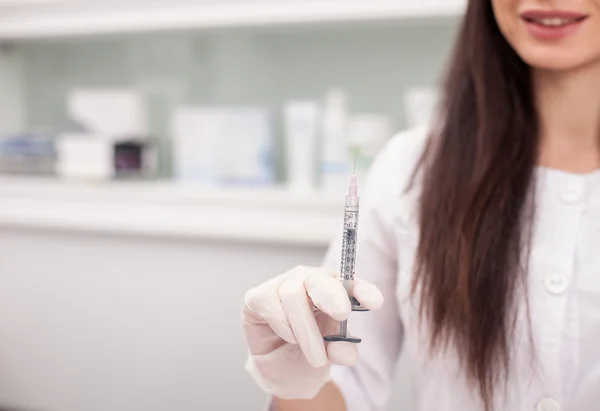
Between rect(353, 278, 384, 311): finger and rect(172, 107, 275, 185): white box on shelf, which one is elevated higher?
rect(172, 107, 275, 185): white box on shelf

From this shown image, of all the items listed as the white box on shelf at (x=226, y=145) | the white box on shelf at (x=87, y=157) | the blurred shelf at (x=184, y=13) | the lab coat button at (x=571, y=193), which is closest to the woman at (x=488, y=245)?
the lab coat button at (x=571, y=193)

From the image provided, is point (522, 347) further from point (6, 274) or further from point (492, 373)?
point (6, 274)

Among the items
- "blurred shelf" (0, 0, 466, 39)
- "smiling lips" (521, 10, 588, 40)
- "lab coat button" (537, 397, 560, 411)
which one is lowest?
"lab coat button" (537, 397, 560, 411)

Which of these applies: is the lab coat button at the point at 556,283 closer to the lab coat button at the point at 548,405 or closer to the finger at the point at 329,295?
the lab coat button at the point at 548,405

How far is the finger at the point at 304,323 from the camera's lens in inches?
21.4

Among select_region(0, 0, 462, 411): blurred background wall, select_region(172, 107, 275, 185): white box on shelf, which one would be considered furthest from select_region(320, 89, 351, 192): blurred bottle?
select_region(172, 107, 275, 185): white box on shelf

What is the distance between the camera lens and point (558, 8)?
26.4 inches

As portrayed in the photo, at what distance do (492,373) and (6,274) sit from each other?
973 mm

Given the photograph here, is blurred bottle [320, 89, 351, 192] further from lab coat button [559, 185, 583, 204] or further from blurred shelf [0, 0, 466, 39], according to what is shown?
lab coat button [559, 185, 583, 204]

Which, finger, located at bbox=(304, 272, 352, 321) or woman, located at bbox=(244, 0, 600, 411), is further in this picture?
woman, located at bbox=(244, 0, 600, 411)

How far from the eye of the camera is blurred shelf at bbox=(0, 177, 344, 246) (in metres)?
1.03

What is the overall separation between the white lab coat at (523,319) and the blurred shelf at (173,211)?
18cm

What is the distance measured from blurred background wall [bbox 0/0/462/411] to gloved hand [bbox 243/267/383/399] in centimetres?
35

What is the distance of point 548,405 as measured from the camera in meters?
0.69
